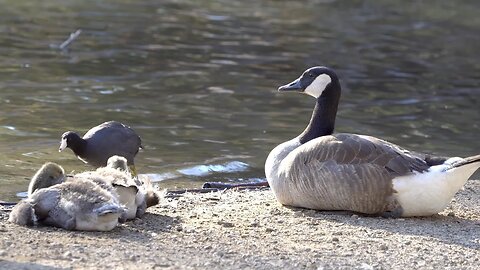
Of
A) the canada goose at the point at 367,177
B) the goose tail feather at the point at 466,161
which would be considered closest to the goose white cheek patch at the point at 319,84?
the canada goose at the point at 367,177

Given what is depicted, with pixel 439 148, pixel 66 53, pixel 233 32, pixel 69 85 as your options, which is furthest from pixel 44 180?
pixel 233 32

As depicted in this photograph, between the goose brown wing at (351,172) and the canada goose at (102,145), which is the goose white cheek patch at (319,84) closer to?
the goose brown wing at (351,172)

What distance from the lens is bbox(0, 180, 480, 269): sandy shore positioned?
6977 millimetres

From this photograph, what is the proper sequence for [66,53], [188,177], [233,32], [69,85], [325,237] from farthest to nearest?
[233,32] → [66,53] → [69,85] → [188,177] → [325,237]

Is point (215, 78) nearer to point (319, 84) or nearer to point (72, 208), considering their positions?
point (319, 84)

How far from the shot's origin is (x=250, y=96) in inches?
666

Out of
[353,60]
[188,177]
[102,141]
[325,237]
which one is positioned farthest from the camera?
[353,60]

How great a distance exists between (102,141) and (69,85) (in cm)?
615

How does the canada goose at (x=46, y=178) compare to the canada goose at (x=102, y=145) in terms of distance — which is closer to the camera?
the canada goose at (x=46, y=178)

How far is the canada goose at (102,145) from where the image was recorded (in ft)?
34.2

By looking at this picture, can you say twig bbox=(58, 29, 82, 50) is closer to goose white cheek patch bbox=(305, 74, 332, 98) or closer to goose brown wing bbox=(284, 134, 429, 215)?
goose white cheek patch bbox=(305, 74, 332, 98)

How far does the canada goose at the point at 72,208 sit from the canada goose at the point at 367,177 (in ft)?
6.61

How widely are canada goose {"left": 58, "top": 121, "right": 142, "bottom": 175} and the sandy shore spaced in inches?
56.1

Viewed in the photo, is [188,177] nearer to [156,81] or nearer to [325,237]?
[325,237]
